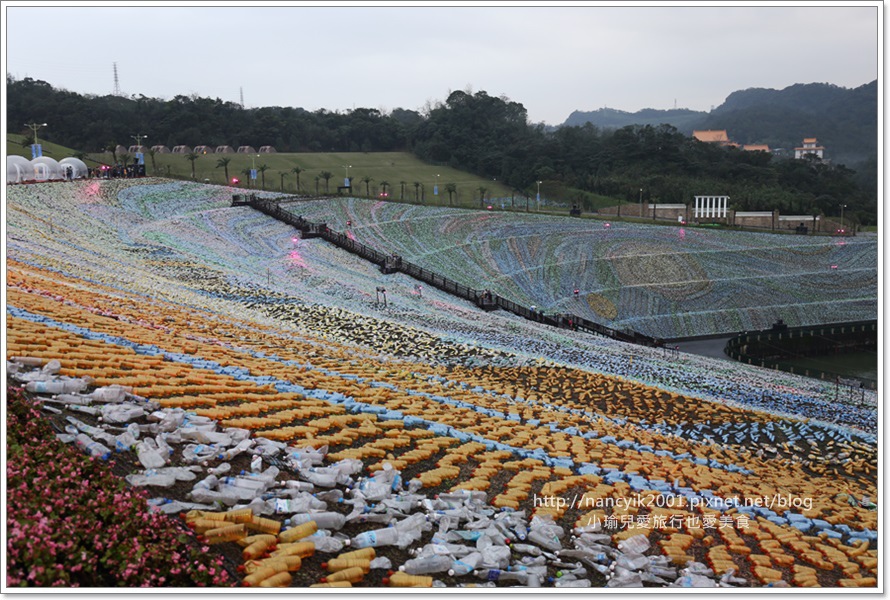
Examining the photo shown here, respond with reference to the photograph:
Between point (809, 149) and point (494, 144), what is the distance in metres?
62.6

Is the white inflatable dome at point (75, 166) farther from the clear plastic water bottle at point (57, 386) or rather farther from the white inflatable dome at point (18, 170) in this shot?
the clear plastic water bottle at point (57, 386)

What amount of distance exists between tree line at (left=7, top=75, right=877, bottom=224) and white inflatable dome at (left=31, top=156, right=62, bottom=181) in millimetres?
26878

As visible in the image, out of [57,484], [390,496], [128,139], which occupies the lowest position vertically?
[390,496]

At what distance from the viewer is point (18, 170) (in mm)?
53688

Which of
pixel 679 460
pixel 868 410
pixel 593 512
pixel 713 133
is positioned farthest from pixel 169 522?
Result: pixel 713 133

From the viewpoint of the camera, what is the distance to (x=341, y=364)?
2202 centimetres

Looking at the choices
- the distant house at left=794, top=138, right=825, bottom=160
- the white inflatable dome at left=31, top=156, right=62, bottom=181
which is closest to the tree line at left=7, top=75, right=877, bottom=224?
the distant house at left=794, top=138, right=825, bottom=160

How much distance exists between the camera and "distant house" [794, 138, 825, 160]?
13045 centimetres

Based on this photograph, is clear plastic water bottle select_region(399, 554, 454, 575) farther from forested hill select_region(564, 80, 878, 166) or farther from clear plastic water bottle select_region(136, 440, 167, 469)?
forested hill select_region(564, 80, 878, 166)

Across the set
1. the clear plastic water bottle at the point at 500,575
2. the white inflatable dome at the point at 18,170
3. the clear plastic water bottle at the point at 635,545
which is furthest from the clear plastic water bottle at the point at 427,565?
the white inflatable dome at the point at 18,170

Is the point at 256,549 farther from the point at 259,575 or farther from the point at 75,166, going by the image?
the point at 75,166

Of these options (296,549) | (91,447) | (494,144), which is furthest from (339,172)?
(296,549)

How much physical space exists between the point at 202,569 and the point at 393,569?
7.85 feet
